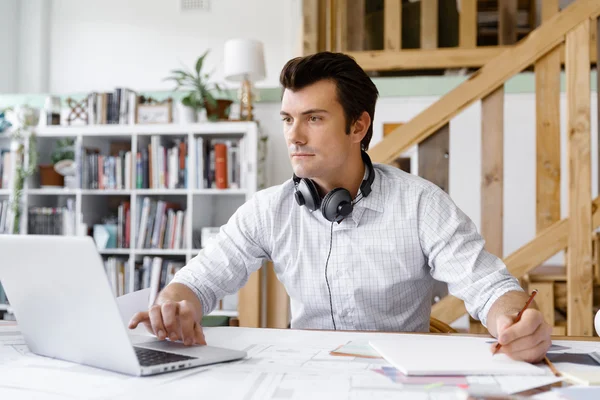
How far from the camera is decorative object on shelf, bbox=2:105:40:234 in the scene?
12.7 feet

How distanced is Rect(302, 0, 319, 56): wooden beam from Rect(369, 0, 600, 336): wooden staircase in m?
1.02

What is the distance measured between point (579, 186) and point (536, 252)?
30 centimetres

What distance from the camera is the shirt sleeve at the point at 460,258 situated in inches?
51.9

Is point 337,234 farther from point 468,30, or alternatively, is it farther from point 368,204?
point 468,30

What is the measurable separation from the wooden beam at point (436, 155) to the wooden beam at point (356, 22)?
5.17 ft

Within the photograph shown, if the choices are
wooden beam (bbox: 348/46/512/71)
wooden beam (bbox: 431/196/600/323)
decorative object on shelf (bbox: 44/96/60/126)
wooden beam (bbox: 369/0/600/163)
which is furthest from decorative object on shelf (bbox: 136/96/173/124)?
wooden beam (bbox: 431/196/600/323)

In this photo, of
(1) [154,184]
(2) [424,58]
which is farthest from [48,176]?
(2) [424,58]

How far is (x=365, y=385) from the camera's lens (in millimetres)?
797

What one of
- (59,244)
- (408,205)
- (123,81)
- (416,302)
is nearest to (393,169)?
(408,205)

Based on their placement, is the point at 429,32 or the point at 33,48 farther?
the point at 33,48

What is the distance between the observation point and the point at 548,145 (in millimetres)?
2238

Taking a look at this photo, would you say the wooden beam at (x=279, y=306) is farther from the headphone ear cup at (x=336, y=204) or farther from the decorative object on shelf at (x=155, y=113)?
the decorative object on shelf at (x=155, y=113)

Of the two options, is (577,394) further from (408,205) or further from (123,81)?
(123,81)

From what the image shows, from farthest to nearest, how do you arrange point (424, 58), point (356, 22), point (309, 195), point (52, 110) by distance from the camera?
point (52, 110), point (356, 22), point (424, 58), point (309, 195)
